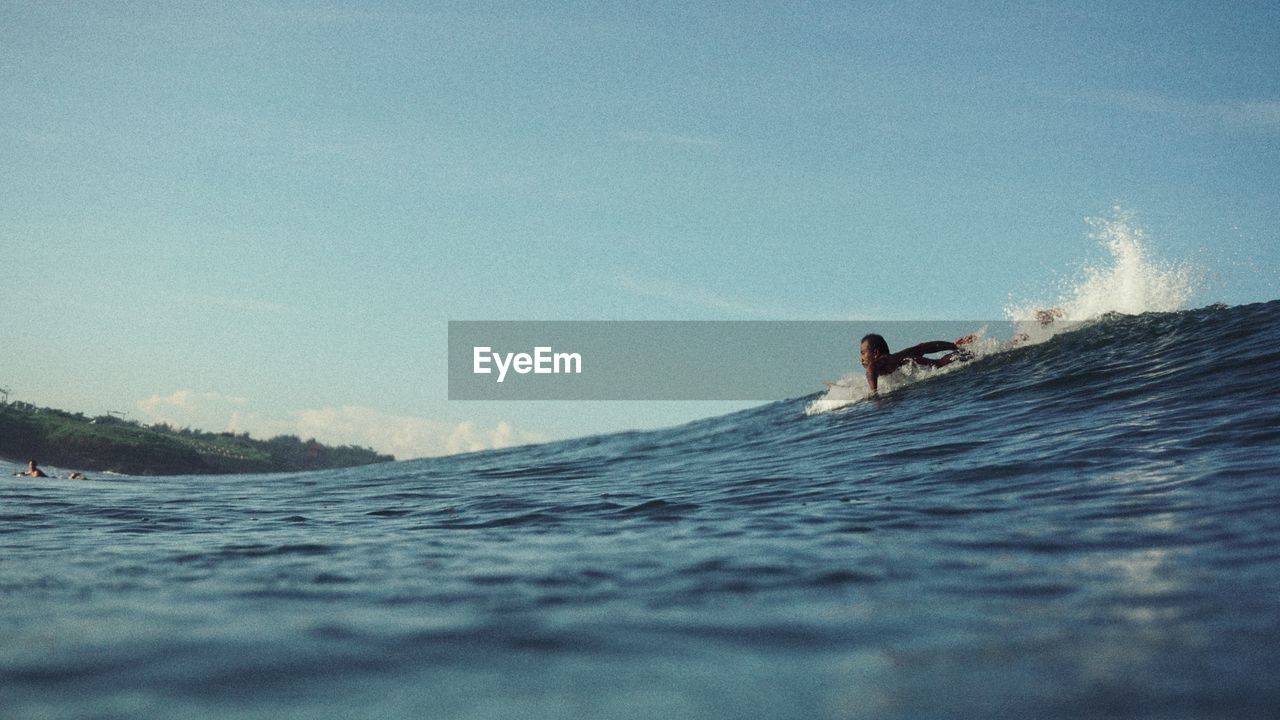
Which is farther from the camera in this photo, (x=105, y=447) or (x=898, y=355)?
(x=105, y=447)

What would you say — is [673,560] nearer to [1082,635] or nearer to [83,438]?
[1082,635]

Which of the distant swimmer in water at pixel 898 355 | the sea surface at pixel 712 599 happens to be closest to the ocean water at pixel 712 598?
the sea surface at pixel 712 599

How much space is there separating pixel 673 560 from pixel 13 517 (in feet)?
21.7

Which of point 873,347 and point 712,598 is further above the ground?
point 873,347

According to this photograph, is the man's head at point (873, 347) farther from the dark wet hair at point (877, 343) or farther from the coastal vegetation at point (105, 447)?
the coastal vegetation at point (105, 447)

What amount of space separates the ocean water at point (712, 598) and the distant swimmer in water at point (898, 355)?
9.74 meters

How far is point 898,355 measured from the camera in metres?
18.1

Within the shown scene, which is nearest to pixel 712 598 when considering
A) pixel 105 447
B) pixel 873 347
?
pixel 873 347

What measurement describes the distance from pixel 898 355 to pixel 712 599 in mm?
15787

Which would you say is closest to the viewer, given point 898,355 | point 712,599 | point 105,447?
point 712,599

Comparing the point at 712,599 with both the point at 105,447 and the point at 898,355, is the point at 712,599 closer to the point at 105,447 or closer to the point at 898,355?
the point at 898,355

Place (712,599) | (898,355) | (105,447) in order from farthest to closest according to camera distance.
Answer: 1. (105,447)
2. (898,355)
3. (712,599)

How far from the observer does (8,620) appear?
3.29m

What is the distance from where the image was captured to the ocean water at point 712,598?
7.63 feet
